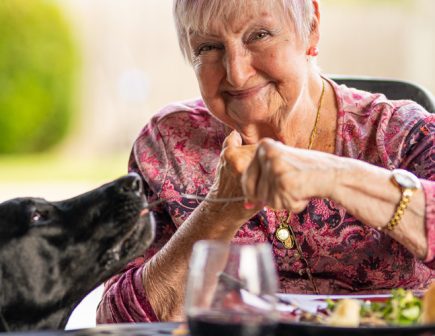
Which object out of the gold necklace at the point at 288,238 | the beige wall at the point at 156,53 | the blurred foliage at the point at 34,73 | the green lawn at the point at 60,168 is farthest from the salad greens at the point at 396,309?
the blurred foliage at the point at 34,73

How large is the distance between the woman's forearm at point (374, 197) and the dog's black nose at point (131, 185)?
37 centimetres

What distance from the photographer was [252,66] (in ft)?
6.45

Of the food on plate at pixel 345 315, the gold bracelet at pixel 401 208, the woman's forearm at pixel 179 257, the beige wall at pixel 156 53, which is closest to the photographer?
the food on plate at pixel 345 315

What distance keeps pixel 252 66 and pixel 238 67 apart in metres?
0.04

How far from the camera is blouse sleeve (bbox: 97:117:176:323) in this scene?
6.60 ft

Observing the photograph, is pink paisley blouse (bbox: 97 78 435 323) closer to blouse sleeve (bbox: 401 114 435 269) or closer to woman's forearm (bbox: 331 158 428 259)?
blouse sleeve (bbox: 401 114 435 269)

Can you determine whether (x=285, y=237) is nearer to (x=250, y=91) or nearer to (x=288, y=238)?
(x=288, y=238)

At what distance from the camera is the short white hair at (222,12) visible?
1922 mm

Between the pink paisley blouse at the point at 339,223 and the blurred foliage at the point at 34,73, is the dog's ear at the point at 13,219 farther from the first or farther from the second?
the blurred foliage at the point at 34,73

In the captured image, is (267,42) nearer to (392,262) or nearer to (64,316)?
(392,262)

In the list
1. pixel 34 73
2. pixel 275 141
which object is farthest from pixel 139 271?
pixel 34 73

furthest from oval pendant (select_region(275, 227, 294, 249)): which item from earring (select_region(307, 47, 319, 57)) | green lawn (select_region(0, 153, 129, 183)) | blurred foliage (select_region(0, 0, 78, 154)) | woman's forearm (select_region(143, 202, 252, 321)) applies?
blurred foliage (select_region(0, 0, 78, 154))

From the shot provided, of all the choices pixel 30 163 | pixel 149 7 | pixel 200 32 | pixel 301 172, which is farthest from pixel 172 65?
pixel 301 172

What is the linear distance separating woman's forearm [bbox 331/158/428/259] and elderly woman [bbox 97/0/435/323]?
0.23 meters
